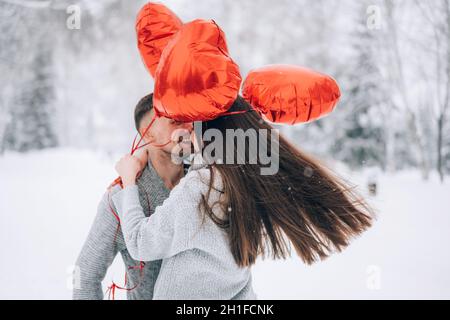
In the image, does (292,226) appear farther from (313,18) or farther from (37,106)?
(37,106)

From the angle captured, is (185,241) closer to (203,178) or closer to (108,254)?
(203,178)

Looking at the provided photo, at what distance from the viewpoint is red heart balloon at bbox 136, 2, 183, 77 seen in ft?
5.25

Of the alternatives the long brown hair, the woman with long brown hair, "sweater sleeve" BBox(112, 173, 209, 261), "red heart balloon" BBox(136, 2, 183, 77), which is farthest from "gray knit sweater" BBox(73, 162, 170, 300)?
"red heart balloon" BBox(136, 2, 183, 77)

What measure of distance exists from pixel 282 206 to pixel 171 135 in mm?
547

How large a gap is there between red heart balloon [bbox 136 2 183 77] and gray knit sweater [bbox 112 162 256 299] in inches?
22.8

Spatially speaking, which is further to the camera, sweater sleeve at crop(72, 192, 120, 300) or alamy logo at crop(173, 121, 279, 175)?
sweater sleeve at crop(72, 192, 120, 300)

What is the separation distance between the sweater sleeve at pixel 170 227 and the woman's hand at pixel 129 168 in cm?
19

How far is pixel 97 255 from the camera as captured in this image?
1.51 meters

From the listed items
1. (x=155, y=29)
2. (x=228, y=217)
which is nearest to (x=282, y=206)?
(x=228, y=217)

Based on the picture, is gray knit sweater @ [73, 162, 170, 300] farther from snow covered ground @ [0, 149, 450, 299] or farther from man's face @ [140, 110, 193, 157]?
snow covered ground @ [0, 149, 450, 299]

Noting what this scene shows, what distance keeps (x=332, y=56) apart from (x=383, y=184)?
186 inches
